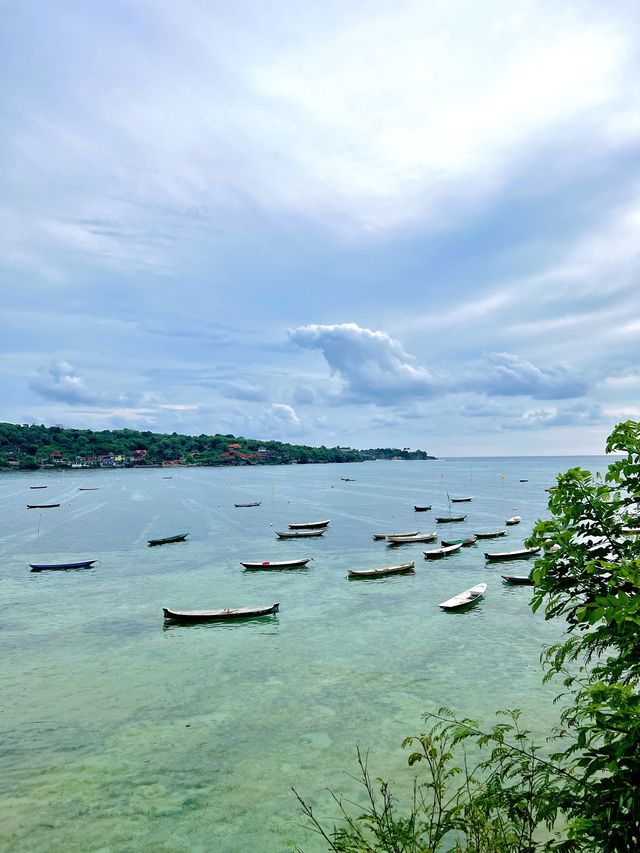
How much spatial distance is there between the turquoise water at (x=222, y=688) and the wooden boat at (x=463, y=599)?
69cm

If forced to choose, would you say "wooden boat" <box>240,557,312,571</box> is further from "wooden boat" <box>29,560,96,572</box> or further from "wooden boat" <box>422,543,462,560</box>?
"wooden boat" <box>29,560,96,572</box>

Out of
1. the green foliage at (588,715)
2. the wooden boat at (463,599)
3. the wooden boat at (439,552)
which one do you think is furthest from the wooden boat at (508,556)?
the green foliage at (588,715)

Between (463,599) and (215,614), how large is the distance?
17539 millimetres

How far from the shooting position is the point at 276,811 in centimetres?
1569

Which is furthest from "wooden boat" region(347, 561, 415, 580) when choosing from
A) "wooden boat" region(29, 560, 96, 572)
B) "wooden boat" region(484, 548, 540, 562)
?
"wooden boat" region(29, 560, 96, 572)

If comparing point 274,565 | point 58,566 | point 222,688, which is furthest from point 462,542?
point 58,566

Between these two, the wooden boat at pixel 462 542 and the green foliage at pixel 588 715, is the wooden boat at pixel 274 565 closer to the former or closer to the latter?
the wooden boat at pixel 462 542

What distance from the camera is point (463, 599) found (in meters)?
37.6

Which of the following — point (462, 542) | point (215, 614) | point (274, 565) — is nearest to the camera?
point (215, 614)

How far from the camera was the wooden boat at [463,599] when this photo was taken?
121ft

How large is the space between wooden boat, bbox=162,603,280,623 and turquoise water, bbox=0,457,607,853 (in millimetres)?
858

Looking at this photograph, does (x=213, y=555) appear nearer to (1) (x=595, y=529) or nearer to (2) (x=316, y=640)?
(2) (x=316, y=640)

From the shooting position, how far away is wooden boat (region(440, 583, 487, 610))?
121 ft

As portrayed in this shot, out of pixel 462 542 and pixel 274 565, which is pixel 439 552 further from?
pixel 274 565
